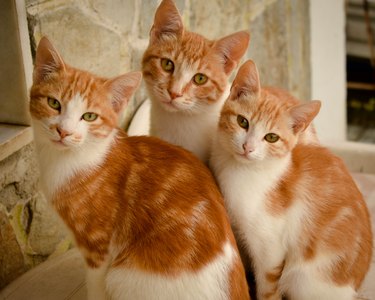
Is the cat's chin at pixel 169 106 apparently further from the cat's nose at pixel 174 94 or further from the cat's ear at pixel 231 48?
the cat's ear at pixel 231 48

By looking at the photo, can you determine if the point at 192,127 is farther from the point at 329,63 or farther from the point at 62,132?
the point at 329,63

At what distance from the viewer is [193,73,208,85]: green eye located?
1.60 m

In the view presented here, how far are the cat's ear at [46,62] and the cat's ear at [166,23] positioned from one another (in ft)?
1.32

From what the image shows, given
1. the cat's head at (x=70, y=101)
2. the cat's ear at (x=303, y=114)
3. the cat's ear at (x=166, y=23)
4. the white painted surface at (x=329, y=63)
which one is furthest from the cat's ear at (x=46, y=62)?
the white painted surface at (x=329, y=63)

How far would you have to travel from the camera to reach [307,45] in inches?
124

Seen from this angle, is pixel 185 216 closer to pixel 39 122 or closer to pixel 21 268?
pixel 39 122

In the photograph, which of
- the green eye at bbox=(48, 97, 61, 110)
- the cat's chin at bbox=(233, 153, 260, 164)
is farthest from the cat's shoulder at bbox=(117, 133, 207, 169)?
the green eye at bbox=(48, 97, 61, 110)

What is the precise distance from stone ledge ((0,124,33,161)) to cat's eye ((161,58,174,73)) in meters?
0.50

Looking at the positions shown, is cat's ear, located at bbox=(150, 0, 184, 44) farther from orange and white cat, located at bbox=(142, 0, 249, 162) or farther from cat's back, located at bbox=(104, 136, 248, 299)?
cat's back, located at bbox=(104, 136, 248, 299)

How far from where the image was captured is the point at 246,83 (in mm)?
1539

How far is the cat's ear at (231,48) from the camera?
1.61 m

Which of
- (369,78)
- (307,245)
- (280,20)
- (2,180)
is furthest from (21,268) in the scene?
(369,78)

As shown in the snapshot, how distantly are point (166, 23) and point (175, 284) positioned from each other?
818 millimetres

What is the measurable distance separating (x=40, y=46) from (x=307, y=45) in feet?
7.06
